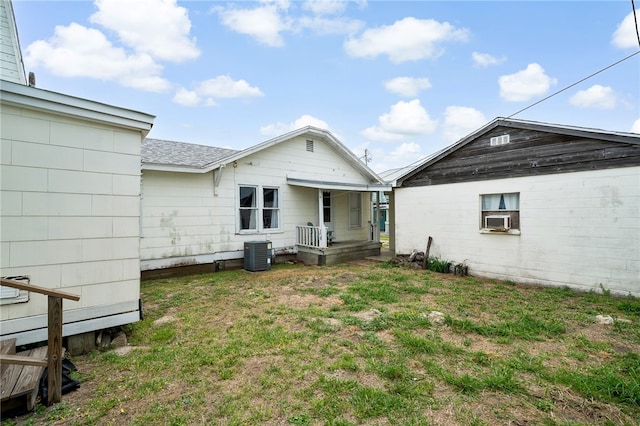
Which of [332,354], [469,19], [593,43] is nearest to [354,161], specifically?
[469,19]

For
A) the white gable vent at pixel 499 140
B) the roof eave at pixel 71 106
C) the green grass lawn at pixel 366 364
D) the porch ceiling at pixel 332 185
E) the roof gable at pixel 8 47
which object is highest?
the roof gable at pixel 8 47

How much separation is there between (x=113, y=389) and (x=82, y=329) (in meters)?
1.24

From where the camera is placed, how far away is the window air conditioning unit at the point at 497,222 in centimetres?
771

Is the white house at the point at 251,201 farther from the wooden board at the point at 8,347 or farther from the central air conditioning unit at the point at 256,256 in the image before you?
the wooden board at the point at 8,347

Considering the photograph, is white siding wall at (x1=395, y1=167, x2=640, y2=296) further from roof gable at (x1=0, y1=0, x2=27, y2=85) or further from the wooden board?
roof gable at (x1=0, y1=0, x2=27, y2=85)

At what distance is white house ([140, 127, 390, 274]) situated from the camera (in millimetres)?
8156

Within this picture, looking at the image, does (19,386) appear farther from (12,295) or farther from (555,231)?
(555,231)

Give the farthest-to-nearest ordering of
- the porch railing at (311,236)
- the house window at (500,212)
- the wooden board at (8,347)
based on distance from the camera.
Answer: the porch railing at (311,236) → the house window at (500,212) → the wooden board at (8,347)

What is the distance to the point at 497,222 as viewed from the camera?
25.8 feet

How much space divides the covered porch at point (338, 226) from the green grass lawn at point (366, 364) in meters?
4.16

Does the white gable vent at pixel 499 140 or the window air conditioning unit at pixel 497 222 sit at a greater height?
the white gable vent at pixel 499 140

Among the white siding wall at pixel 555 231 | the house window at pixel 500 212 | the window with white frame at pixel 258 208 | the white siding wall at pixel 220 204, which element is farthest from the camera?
the window with white frame at pixel 258 208

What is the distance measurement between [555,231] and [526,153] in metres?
2.05

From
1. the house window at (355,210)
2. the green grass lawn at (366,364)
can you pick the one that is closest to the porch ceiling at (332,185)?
the house window at (355,210)
